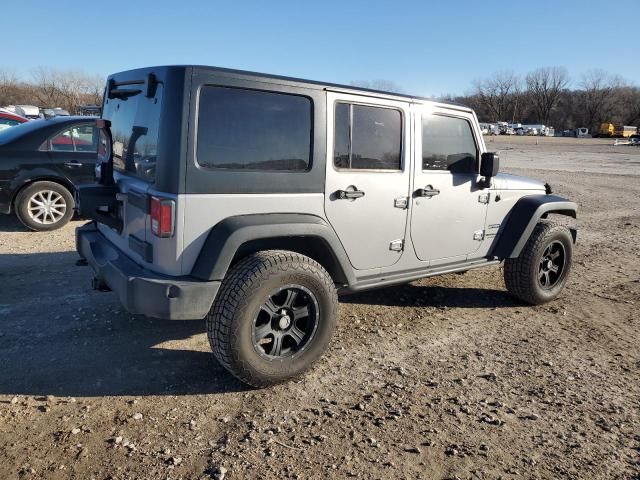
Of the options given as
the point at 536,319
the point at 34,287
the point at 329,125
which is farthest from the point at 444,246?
the point at 34,287

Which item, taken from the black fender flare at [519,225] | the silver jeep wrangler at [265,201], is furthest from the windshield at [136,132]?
the black fender flare at [519,225]

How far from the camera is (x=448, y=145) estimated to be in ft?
14.2

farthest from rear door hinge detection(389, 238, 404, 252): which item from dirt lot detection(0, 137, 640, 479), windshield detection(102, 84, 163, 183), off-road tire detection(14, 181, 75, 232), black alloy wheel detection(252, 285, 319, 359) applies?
off-road tire detection(14, 181, 75, 232)

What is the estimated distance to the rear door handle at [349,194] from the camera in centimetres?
359

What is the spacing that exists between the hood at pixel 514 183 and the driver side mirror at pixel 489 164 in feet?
0.97

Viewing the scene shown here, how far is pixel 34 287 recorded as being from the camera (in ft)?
16.2

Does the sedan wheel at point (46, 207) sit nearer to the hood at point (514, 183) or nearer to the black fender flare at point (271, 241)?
the black fender flare at point (271, 241)

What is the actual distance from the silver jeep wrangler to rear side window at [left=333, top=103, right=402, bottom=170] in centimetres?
1

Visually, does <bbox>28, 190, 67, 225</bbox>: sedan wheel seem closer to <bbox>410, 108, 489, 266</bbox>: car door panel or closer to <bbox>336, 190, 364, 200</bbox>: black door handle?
<bbox>336, 190, 364, 200</bbox>: black door handle

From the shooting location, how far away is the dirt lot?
262cm

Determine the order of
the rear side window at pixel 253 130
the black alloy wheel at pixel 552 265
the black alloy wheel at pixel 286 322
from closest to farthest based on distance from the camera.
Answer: the rear side window at pixel 253 130 < the black alloy wheel at pixel 286 322 < the black alloy wheel at pixel 552 265

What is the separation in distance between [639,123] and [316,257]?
115 metres

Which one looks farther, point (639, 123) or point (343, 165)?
point (639, 123)

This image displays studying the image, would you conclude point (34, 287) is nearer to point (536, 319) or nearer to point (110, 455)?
point (110, 455)
